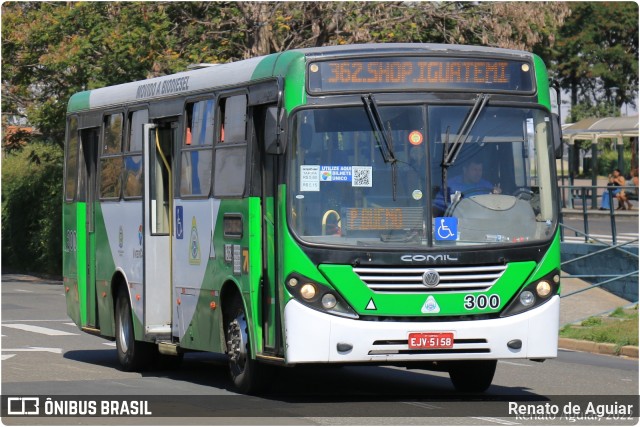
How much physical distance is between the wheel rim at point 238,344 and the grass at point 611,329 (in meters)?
7.93

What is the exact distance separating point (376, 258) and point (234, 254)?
185 cm

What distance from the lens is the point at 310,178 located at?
12.3 meters

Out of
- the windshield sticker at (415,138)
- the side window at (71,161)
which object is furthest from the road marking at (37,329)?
the windshield sticker at (415,138)

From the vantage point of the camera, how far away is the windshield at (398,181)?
12.2 m

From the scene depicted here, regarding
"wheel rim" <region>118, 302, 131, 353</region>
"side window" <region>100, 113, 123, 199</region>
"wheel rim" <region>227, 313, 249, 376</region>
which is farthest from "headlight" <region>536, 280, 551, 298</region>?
"side window" <region>100, 113, 123, 199</region>

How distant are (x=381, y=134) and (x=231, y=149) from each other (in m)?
1.87

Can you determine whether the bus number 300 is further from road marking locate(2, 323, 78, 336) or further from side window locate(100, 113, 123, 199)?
road marking locate(2, 323, 78, 336)

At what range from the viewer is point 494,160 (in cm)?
1256

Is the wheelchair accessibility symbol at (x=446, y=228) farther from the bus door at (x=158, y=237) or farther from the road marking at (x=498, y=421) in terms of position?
the bus door at (x=158, y=237)

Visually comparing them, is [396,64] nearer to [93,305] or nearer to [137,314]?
[137,314]

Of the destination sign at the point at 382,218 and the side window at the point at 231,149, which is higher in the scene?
the side window at the point at 231,149

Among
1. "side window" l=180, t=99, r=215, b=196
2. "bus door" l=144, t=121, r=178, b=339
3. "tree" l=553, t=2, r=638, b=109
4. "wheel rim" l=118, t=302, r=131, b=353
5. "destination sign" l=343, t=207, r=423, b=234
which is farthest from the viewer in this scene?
"tree" l=553, t=2, r=638, b=109

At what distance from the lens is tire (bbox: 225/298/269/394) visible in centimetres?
1302

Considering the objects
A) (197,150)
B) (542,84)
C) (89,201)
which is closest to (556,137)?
(542,84)
